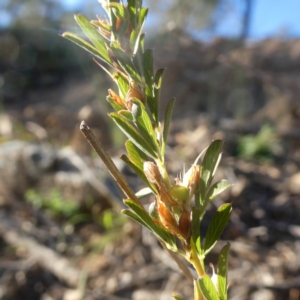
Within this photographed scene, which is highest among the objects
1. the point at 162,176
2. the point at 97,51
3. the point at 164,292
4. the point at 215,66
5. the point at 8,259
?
the point at 97,51

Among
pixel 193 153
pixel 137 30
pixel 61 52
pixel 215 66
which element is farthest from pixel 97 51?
pixel 61 52

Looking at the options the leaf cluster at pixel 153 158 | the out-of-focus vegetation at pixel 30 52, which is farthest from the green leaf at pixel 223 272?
the out-of-focus vegetation at pixel 30 52

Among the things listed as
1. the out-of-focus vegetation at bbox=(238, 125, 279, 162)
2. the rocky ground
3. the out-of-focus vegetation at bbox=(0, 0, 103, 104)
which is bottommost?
the out-of-focus vegetation at bbox=(238, 125, 279, 162)

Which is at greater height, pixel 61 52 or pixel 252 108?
pixel 61 52

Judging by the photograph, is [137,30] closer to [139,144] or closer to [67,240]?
[139,144]

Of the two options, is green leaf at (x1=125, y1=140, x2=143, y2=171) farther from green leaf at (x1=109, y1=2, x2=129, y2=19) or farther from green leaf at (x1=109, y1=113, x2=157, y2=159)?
green leaf at (x1=109, y1=2, x2=129, y2=19)

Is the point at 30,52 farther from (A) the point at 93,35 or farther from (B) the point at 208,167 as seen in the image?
(B) the point at 208,167

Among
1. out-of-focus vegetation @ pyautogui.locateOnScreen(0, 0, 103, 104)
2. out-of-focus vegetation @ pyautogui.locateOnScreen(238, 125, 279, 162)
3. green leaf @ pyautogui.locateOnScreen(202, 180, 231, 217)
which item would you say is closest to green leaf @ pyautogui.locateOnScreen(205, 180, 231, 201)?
green leaf @ pyautogui.locateOnScreen(202, 180, 231, 217)
